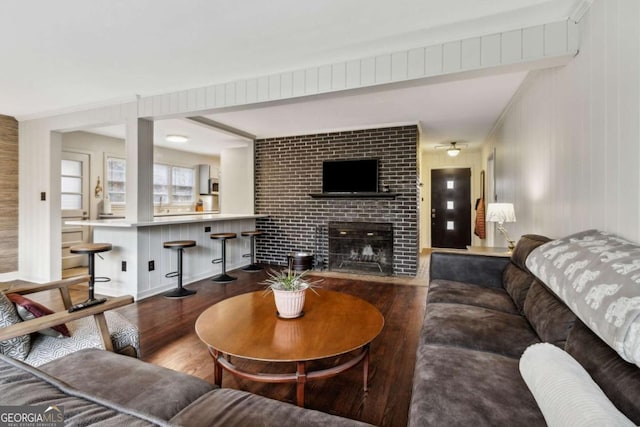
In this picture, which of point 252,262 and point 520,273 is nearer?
point 520,273

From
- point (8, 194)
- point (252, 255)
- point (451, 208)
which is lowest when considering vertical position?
point (252, 255)

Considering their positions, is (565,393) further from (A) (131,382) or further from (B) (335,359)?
(B) (335,359)

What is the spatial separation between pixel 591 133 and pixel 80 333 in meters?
3.17

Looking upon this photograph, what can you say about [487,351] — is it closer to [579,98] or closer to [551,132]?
[579,98]

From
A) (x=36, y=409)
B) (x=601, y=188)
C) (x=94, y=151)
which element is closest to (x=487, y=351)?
(x=601, y=188)

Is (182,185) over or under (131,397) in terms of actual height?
over

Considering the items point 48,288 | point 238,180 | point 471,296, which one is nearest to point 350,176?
point 238,180

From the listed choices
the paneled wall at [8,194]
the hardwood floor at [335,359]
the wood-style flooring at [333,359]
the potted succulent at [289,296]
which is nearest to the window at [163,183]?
the paneled wall at [8,194]

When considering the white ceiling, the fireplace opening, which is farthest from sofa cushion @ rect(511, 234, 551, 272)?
the fireplace opening

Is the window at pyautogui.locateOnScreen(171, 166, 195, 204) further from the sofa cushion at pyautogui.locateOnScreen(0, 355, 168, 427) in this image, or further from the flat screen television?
the sofa cushion at pyautogui.locateOnScreen(0, 355, 168, 427)

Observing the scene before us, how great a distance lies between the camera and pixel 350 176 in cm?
530

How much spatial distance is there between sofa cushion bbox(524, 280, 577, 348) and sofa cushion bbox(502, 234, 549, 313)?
Result: 0.55 feet

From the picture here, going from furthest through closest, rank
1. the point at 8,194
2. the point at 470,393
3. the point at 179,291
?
the point at 8,194
the point at 179,291
the point at 470,393

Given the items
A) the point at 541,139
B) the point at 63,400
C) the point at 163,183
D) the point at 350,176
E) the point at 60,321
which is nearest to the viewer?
the point at 63,400
